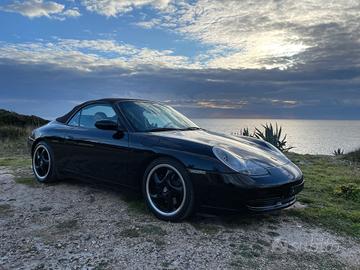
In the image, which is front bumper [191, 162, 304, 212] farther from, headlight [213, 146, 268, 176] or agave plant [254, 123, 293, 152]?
agave plant [254, 123, 293, 152]

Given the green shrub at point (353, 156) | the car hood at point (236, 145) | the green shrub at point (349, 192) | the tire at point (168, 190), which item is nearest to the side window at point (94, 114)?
the car hood at point (236, 145)

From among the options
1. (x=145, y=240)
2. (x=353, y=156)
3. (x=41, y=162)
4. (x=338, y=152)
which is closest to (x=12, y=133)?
(x=41, y=162)

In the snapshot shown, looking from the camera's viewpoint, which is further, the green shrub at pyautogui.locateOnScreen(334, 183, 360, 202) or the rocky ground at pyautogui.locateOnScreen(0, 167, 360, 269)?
the green shrub at pyautogui.locateOnScreen(334, 183, 360, 202)

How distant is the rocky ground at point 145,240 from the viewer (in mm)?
3486

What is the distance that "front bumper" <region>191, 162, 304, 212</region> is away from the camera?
3990 millimetres

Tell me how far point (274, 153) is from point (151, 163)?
1669mm

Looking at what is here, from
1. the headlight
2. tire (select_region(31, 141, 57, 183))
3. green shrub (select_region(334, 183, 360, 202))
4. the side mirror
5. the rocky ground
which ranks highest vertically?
the side mirror

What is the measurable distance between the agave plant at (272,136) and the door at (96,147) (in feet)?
26.7

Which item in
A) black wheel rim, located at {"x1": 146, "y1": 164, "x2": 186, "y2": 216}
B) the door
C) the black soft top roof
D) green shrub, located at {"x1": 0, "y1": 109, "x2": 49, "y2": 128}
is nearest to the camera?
black wheel rim, located at {"x1": 146, "y1": 164, "x2": 186, "y2": 216}

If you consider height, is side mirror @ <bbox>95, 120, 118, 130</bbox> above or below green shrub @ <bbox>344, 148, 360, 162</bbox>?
above

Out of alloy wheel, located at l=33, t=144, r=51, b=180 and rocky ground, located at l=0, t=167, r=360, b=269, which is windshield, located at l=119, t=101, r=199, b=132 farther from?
alloy wheel, located at l=33, t=144, r=51, b=180

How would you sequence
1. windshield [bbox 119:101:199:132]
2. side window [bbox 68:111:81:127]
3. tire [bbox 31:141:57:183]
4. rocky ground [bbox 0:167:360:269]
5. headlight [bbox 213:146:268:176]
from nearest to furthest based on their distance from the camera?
rocky ground [bbox 0:167:360:269] < headlight [bbox 213:146:268:176] < windshield [bbox 119:101:199:132] < side window [bbox 68:111:81:127] < tire [bbox 31:141:57:183]

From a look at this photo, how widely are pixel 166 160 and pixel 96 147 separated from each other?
121 cm

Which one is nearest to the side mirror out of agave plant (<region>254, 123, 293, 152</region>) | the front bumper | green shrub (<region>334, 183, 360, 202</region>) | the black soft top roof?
the black soft top roof
